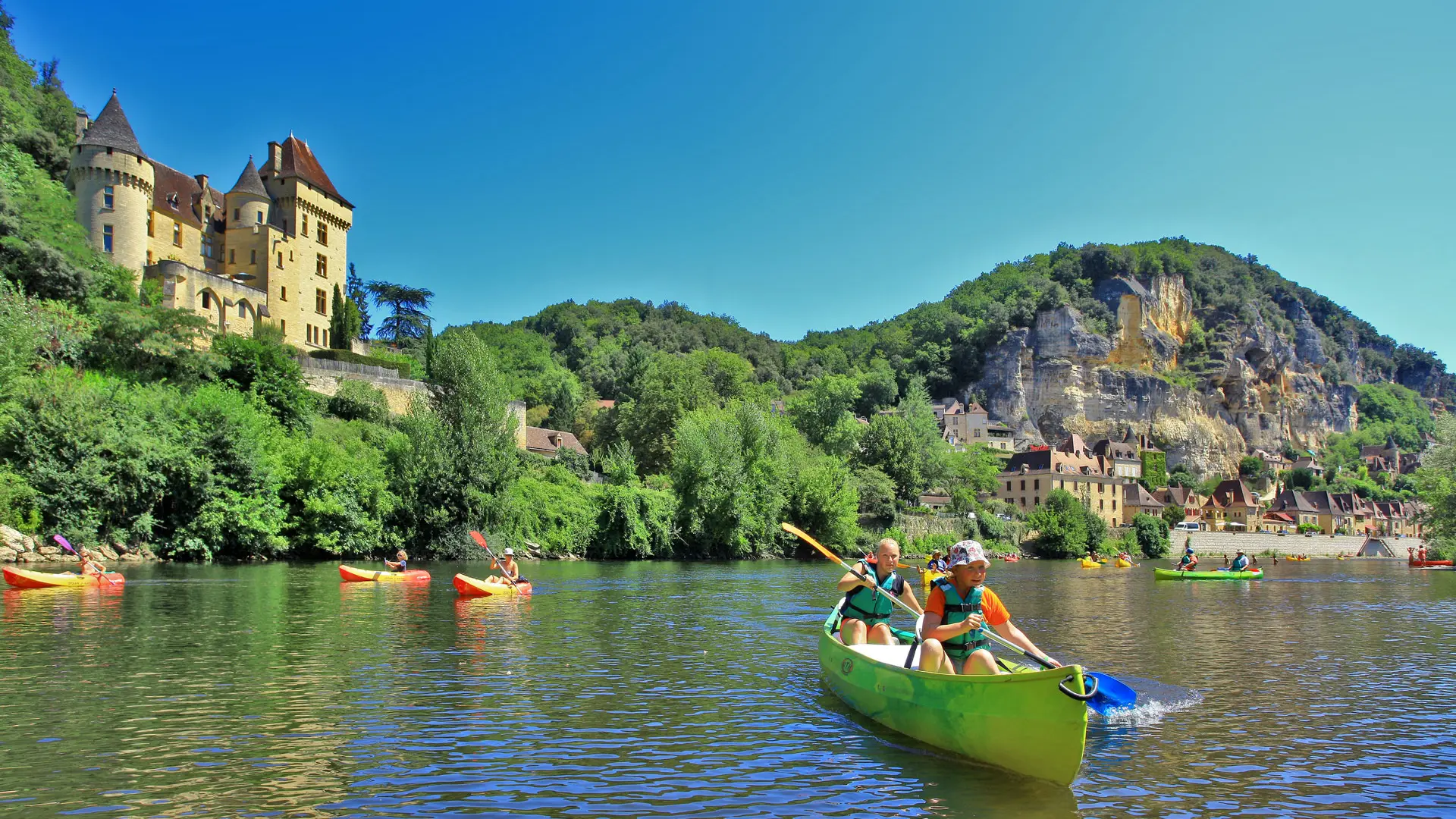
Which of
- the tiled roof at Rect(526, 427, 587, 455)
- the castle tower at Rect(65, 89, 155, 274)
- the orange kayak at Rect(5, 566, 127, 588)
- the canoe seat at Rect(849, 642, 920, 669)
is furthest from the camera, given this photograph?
the tiled roof at Rect(526, 427, 587, 455)

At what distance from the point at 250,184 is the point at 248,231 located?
3650 millimetres

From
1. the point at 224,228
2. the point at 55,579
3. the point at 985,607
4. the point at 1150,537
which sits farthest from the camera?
the point at 1150,537

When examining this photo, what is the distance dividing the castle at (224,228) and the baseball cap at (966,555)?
5756 centimetres

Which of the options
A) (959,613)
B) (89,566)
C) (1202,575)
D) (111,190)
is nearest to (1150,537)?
(1202,575)

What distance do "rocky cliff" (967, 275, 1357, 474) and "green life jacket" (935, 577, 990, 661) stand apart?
141935 millimetres

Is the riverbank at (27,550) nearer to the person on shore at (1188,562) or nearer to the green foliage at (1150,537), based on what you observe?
the person on shore at (1188,562)

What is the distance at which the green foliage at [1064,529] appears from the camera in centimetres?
8006

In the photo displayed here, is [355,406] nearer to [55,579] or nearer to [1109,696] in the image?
[55,579]

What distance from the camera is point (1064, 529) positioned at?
80.4 metres

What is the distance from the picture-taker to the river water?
27.3 feet

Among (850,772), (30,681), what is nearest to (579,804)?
(850,772)

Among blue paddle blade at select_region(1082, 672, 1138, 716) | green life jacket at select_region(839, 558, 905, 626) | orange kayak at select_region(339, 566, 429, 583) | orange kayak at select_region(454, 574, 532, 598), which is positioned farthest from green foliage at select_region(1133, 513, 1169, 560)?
blue paddle blade at select_region(1082, 672, 1138, 716)

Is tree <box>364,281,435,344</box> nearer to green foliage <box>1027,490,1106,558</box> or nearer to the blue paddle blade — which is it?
green foliage <box>1027,490,1106,558</box>

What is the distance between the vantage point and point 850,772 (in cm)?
930
